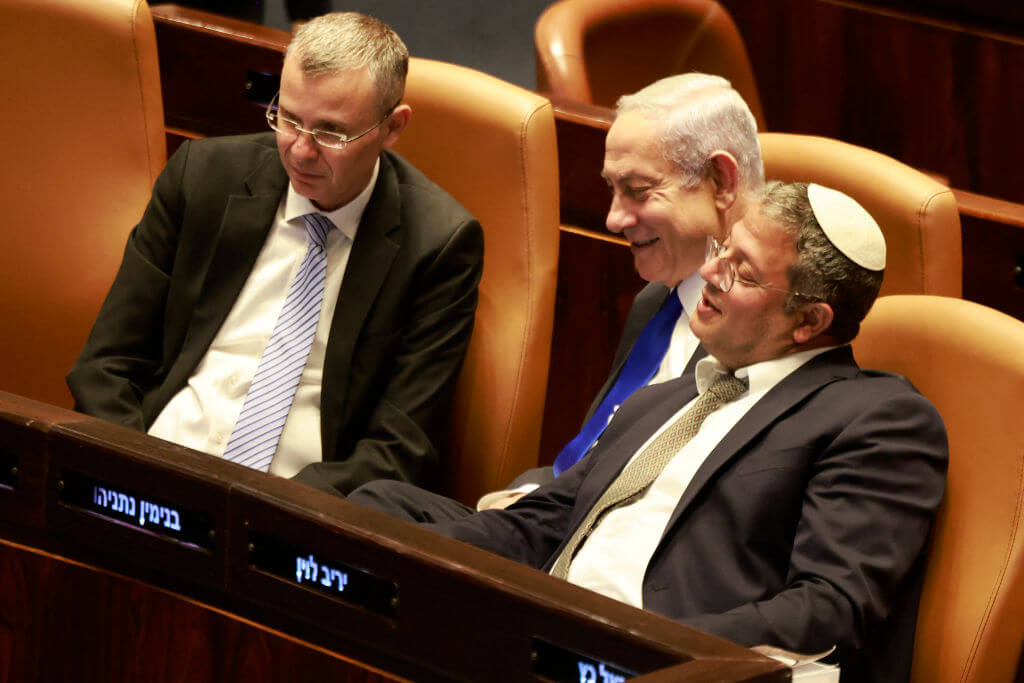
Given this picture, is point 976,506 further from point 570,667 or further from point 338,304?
point 338,304

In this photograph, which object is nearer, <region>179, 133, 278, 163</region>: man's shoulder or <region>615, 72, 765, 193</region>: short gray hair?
<region>615, 72, 765, 193</region>: short gray hair

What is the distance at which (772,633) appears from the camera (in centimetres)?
152

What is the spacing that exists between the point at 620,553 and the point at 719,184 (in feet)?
2.09

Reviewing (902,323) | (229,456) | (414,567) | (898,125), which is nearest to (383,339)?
(229,456)

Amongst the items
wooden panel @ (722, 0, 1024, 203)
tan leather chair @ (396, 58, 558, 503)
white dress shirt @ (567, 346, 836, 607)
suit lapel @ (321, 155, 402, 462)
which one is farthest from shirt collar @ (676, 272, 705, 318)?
wooden panel @ (722, 0, 1024, 203)

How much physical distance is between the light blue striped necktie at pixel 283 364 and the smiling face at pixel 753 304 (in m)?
0.68

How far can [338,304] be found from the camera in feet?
7.11

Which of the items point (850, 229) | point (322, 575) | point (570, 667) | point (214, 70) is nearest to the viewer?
point (570, 667)

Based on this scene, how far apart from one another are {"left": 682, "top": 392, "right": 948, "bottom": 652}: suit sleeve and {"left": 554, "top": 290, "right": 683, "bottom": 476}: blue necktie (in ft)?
1.61

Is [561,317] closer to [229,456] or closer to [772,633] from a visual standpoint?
[229,456]

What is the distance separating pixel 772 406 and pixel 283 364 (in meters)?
0.82

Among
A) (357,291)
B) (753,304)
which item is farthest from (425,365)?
(753,304)

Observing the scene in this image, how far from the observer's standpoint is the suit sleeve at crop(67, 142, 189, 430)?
220 centimetres

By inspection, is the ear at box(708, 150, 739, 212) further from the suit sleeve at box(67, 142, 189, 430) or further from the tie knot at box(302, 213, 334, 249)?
the suit sleeve at box(67, 142, 189, 430)
